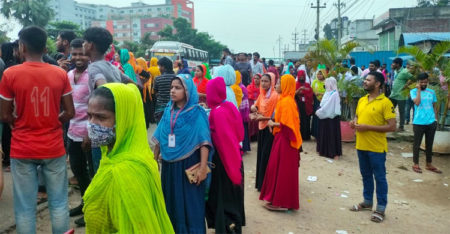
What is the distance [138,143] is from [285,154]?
9.94 ft

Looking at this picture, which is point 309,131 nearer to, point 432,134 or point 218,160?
point 432,134

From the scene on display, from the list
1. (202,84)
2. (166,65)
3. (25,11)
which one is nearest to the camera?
(166,65)

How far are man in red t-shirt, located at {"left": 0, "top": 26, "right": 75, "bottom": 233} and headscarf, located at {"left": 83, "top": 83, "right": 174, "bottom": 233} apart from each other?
1.17m

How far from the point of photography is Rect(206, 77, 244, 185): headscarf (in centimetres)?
354

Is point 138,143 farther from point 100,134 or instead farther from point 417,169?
point 417,169

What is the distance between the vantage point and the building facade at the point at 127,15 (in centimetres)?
9188

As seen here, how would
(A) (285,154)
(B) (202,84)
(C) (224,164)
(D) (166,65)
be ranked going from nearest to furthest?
(C) (224,164), (A) (285,154), (D) (166,65), (B) (202,84)

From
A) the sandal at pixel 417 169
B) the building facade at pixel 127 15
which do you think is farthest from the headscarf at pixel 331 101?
the building facade at pixel 127 15

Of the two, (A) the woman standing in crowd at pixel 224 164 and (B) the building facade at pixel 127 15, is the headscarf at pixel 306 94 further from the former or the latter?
(B) the building facade at pixel 127 15

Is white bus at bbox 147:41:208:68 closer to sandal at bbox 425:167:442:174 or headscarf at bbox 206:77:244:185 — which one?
sandal at bbox 425:167:442:174

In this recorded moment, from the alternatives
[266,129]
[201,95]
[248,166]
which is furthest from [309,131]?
[266,129]

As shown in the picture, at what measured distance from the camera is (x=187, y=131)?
3.25m

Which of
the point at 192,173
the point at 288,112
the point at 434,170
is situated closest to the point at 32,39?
the point at 192,173

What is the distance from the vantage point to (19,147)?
2.86 metres
